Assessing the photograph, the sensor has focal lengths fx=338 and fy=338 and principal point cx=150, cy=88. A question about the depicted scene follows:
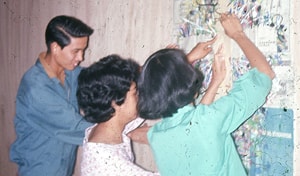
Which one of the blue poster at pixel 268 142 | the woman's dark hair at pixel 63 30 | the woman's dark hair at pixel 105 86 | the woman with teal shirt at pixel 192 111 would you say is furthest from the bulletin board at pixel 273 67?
the woman's dark hair at pixel 63 30

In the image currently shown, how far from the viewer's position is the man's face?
59.6 inches

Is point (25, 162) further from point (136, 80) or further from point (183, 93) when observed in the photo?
point (183, 93)

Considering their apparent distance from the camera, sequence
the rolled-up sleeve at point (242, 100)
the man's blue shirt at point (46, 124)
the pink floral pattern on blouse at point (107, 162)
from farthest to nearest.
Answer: the man's blue shirt at point (46, 124) → the pink floral pattern on blouse at point (107, 162) → the rolled-up sleeve at point (242, 100)

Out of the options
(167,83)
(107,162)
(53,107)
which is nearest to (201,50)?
(167,83)

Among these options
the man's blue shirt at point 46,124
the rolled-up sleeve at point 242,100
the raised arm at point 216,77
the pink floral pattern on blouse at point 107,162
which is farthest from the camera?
the man's blue shirt at point 46,124

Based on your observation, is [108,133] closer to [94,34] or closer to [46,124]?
[46,124]

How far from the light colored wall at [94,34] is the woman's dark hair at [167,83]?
404 millimetres

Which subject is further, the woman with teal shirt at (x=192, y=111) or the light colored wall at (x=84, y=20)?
the light colored wall at (x=84, y=20)

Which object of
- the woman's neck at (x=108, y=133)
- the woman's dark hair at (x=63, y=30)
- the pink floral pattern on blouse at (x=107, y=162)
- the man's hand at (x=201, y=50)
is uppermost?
the woman's dark hair at (x=63, y=30)

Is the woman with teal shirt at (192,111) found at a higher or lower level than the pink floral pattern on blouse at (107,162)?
higher

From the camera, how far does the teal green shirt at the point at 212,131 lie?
38.4 inches

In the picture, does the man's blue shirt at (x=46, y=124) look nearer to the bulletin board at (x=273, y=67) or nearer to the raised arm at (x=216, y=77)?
the raised arm at (x=216, y=77)

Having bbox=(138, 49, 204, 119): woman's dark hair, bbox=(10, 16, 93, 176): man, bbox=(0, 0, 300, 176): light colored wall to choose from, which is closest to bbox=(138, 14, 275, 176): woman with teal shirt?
bbox=(138, 49, 204, 119): woman's dark hair

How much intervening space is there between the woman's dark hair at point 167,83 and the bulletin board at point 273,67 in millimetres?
337
